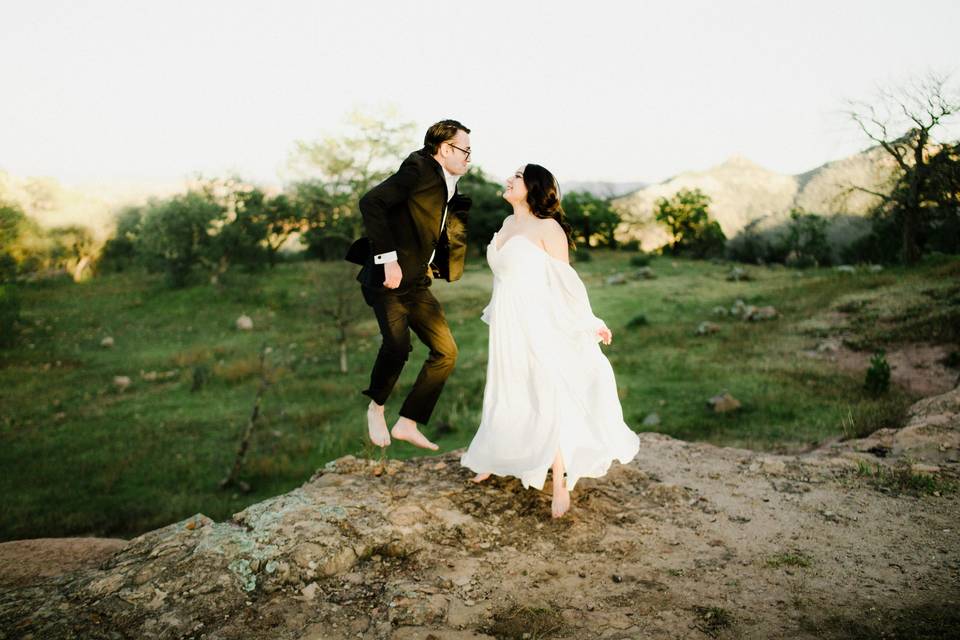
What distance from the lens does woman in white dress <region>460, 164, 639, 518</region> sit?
464 cm

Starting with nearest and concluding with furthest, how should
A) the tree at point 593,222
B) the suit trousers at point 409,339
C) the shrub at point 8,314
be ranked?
the suit trousers at point 409,339, the shrub at point 8,314, the tree at point 593,222

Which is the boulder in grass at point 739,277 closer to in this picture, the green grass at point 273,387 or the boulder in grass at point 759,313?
the green grass at point 273,387

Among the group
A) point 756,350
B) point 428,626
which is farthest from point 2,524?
point 756,350

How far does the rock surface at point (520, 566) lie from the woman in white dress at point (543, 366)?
1.55ft

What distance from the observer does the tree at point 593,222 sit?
2163 inches

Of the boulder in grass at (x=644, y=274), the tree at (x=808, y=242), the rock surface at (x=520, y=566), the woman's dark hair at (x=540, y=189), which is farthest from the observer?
the tree at (x=808, y=242)

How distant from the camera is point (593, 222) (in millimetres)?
54969

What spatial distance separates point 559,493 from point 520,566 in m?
0.77

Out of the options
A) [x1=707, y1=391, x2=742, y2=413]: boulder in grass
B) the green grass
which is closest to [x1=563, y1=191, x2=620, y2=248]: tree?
the green grass

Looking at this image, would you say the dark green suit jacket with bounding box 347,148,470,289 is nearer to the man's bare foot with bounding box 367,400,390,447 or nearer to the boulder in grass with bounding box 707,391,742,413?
the man's bare foot with bounding box 367,400,390,447

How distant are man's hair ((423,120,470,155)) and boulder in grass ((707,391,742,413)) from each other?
9.42 metres

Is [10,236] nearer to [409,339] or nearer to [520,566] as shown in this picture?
[409,339]

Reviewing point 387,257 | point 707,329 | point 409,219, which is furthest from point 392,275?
point 707,329

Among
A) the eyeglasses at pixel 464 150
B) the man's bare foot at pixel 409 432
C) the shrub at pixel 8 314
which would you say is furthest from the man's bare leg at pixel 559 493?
the shrub at pixel 8 314
